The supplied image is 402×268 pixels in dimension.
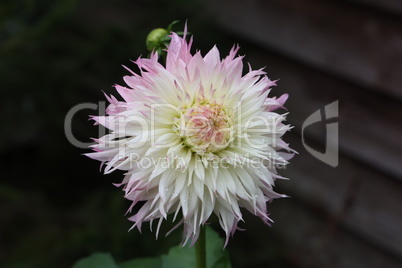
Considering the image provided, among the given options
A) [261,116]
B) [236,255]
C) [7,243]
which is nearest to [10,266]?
[7,243]

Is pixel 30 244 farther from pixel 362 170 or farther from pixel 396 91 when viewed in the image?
pixel 396 91

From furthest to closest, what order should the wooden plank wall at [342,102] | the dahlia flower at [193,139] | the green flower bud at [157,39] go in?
the wooden plank wall at [342,102], the green flower bud at [157,39], the dahlia flower at [193,139]

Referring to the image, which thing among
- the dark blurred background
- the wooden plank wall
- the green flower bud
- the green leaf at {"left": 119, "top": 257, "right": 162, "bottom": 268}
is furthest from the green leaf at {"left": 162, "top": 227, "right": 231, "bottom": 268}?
the wooden plank wall

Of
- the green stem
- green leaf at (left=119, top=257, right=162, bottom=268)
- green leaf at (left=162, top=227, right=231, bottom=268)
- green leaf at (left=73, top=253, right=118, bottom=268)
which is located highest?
the green stem

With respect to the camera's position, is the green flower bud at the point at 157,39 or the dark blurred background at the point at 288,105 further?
the dark blurred background at the point at 288,105

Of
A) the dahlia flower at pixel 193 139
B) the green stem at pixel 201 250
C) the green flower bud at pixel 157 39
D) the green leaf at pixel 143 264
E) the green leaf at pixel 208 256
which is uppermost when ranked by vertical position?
the green flower bud at pixel 157 39

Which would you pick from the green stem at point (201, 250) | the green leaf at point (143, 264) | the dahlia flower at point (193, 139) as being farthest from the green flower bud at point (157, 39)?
the green leaf at point (143, 264)

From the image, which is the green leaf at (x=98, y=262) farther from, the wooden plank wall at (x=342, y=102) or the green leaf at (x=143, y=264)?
the wooden plank wall at (x=342, y=102)

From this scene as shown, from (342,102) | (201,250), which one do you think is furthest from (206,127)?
(342,102)

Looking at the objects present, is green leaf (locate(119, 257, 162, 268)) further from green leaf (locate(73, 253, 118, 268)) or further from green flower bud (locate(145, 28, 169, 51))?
green flower bud (locate(145, 28, 169, 51))

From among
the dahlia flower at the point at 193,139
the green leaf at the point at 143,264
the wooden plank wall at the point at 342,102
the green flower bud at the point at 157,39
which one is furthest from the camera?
the wooden plank wall at the point at 342,102
